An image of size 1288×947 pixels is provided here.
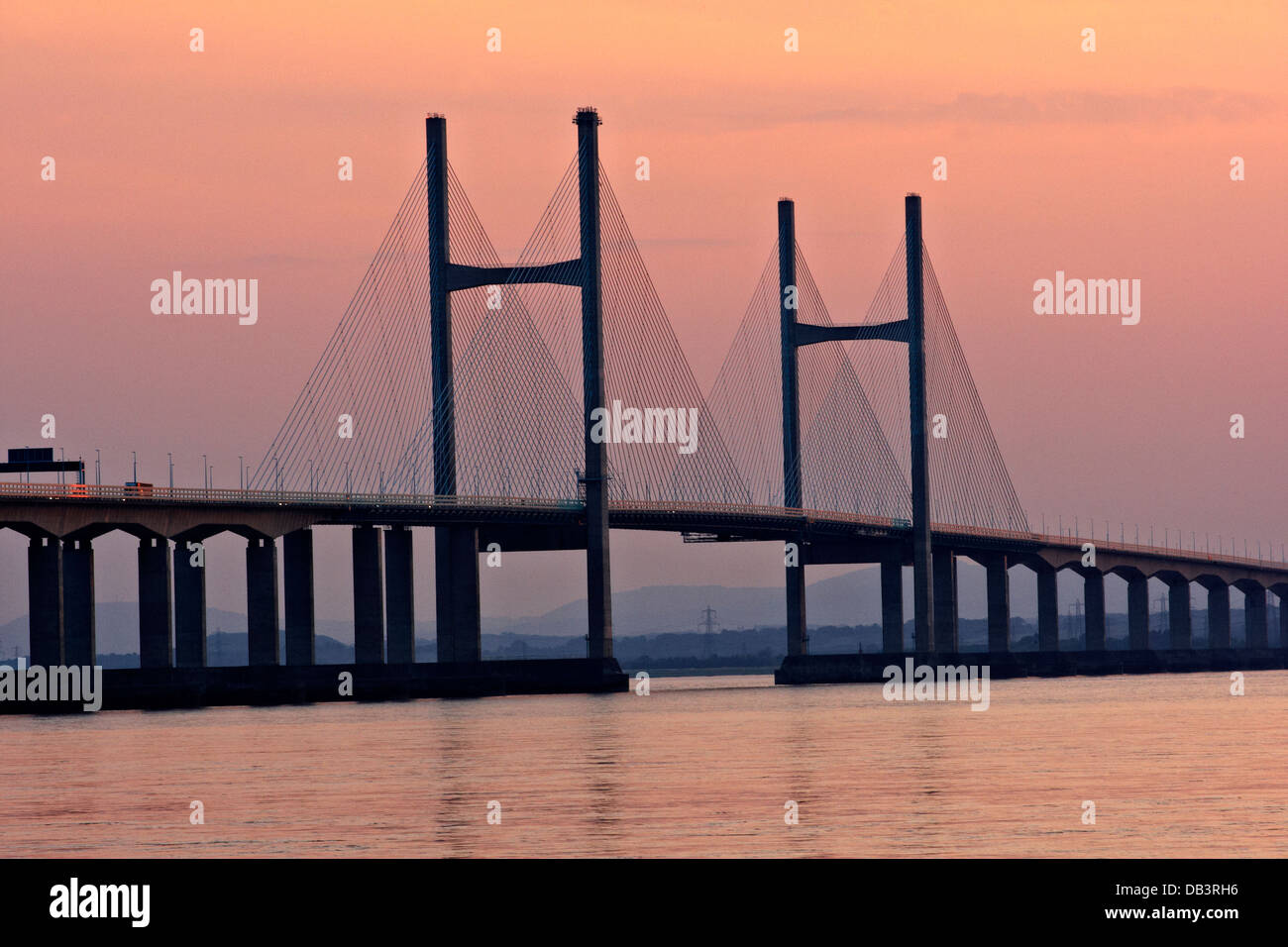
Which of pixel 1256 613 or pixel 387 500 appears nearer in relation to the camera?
pixel 387 500

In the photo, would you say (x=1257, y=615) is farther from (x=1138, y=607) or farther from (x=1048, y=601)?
(x=1048, y=601)

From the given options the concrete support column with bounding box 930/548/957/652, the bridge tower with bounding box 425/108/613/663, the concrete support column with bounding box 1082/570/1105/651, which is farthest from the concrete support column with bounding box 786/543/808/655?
the concrete support column with bounding box 1082/570/1105/651

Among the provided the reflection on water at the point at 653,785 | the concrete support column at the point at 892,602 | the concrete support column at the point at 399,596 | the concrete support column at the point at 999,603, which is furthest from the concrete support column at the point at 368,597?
the concrete support column at the point at 999,603

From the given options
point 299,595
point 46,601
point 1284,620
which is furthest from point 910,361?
point 1284,620

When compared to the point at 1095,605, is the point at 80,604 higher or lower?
higher

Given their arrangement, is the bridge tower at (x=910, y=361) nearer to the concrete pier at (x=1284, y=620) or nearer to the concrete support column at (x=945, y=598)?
the concrete support column at (x=945, y=598)
